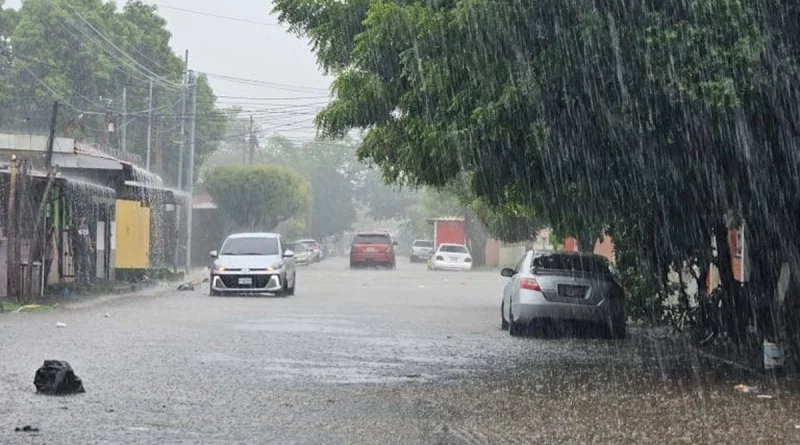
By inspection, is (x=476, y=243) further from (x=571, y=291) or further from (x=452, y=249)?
(x=571, y=291)

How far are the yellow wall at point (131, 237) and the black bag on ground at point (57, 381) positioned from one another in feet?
82.4

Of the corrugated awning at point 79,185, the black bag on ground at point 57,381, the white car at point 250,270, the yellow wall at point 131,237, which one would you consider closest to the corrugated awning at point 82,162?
the corrugated awning at point 79,185

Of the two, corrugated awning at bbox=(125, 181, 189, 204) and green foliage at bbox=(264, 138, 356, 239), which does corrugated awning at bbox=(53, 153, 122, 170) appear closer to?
corrugated awning at bbox=(125, 181, 189, 204)

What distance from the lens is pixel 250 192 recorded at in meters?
72.2

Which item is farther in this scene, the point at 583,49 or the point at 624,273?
the point at 624,273

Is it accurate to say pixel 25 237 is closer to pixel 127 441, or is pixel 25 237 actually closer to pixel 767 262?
pixel 767 262

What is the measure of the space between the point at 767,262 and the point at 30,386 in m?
9.14

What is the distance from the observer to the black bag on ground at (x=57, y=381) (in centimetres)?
1172

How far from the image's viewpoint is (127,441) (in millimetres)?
9234

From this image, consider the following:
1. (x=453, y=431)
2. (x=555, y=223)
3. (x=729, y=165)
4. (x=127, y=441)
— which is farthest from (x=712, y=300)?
(x=127, y=441)

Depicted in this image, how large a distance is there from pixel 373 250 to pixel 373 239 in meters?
0.71

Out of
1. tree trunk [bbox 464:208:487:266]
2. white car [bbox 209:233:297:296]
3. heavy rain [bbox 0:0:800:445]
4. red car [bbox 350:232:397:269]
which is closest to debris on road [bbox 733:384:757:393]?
heavy rain [bbox 0:0:800:445]

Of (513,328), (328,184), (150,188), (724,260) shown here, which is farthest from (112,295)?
(328,184)

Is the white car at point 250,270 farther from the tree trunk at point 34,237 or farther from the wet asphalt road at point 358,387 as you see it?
the wet asphalt road at point 358,387
